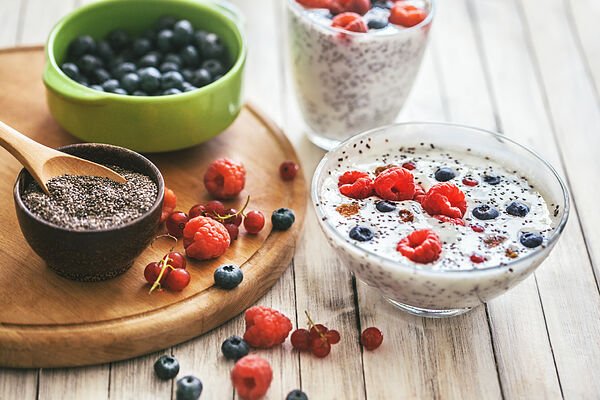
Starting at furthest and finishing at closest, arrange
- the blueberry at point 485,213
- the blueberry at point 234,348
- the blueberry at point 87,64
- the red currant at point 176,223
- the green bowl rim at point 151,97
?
the blueberry at point 87,64, the green bowl rim at point 151,97, the red currant at point 176,223, the blueberry at point 485,213, the blueberry at point 234,348

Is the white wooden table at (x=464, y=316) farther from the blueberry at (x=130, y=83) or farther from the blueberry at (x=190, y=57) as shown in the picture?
the blueberry at (x=130, y=83)

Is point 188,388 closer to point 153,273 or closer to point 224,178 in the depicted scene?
point 153,273

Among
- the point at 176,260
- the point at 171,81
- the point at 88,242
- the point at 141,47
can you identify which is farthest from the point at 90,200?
the point at 141,47

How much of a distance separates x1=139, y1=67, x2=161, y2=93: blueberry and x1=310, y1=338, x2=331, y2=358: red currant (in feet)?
2.92

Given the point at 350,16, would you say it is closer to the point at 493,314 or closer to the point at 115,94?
the point at 115,94

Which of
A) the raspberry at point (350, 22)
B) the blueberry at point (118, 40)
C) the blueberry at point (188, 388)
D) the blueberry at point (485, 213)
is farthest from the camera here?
the blueberry at point (118, 40)

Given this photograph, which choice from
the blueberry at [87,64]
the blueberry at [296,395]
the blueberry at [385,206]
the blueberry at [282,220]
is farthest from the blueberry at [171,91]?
the blueberry at [296,395]

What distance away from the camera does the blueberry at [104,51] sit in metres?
2.52

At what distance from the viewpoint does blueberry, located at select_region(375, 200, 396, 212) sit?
79.5 inches

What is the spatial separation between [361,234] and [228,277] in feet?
1.07

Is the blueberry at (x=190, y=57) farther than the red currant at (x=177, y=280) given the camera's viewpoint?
Yes

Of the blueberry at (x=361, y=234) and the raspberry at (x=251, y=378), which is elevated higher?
the blueberry at (x=361, y=234)

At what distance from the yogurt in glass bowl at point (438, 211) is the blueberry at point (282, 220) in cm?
15

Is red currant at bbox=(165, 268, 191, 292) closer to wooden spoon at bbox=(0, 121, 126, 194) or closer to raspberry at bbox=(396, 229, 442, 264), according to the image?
wooden spoon at bbox=(0, 121, 126, 194)
